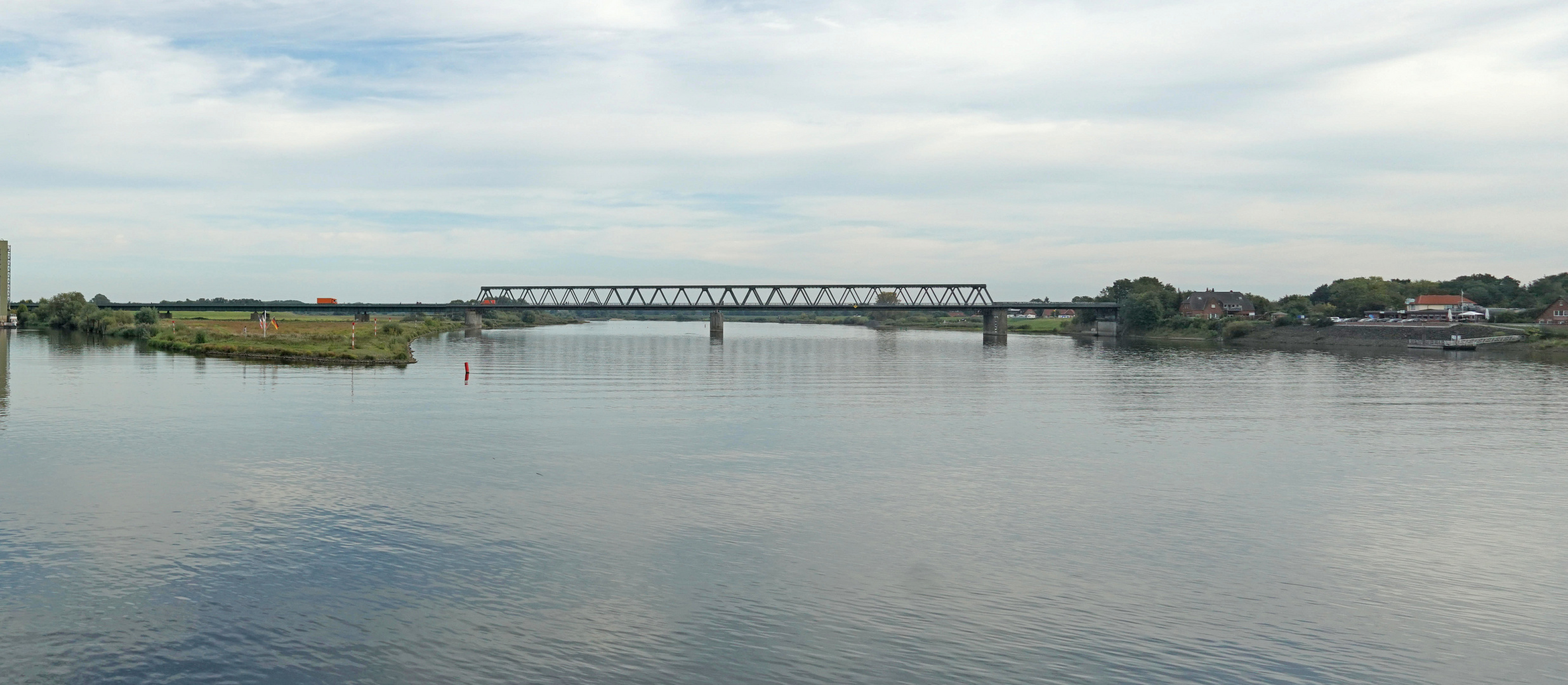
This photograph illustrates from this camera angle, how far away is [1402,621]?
19875mm

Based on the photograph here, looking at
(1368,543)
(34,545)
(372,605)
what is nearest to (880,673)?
(372,605)

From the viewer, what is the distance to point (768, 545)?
25281 mm

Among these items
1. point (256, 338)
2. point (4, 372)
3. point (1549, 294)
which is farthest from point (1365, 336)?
point (4, 372)

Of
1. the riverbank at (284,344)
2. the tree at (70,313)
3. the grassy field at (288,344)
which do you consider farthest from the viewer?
the tree at (70,313)

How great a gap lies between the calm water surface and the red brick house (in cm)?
13431

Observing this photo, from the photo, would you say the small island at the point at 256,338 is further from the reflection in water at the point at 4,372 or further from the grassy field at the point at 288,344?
the reflection in water at the point at 4,372

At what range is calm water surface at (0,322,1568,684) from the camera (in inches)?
704

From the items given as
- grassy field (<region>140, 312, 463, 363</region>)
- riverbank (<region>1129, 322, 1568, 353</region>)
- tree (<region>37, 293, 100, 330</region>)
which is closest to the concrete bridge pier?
riverbank (<region>1129, 322, 1568, 353</region>)

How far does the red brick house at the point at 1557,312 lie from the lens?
159 meters

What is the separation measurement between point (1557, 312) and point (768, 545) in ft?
618

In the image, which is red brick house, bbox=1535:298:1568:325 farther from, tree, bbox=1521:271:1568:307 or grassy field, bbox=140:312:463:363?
grassy field, bbox=140:312:463:363

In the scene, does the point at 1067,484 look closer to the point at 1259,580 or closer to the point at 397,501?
the point at 1259,580

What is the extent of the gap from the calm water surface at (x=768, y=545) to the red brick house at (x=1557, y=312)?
134 m

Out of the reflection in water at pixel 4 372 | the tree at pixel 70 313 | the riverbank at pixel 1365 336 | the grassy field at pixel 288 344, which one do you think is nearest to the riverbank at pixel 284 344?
the grassy field at pixel 288 344
